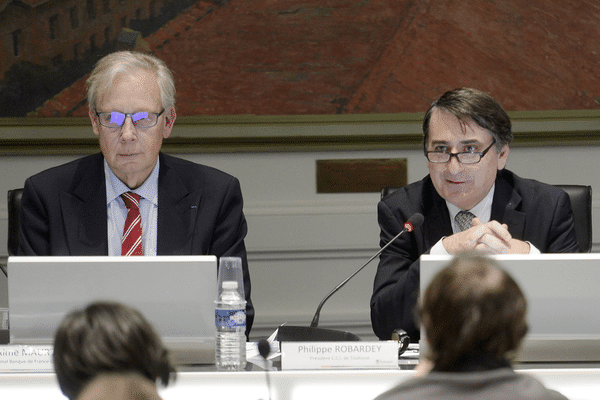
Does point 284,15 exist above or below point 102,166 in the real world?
above

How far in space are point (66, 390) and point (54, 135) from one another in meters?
2.72

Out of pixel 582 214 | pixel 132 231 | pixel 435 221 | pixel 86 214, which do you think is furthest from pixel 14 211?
pixel 582 214

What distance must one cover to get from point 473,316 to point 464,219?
5.02ft

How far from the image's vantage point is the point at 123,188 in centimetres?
251

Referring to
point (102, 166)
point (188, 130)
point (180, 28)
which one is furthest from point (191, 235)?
point (180, 28)

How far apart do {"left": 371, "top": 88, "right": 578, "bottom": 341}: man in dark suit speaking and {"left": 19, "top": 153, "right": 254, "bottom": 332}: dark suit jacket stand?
1.64 ft

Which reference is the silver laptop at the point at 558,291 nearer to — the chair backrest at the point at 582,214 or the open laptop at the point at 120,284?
the open laptop at the point at 120,284

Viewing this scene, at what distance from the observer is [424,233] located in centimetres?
249

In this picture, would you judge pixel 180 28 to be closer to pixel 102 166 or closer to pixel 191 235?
pixel 102 166

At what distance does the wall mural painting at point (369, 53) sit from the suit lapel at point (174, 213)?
1112 mm

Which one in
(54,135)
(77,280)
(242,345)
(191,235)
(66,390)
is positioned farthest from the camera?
(54,135)

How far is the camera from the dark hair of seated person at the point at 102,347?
0.96 meters

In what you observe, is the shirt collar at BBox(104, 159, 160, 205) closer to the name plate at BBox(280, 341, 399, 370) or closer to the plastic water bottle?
the plastic water bottle

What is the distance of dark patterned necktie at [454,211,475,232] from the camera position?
2.51 metres
